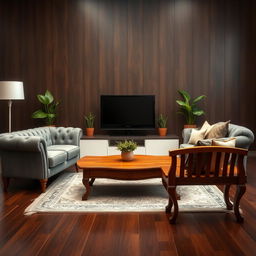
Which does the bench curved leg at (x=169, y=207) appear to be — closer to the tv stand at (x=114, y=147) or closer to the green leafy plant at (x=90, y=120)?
the tv stand at (x=114, y=147)

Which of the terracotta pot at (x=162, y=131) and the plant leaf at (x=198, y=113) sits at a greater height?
the plant leaf at (x=198, y=113)

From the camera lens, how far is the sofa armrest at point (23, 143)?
4090 millimetres

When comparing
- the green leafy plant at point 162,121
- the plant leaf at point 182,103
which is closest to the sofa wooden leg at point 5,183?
the green leafy plant at point 162,121

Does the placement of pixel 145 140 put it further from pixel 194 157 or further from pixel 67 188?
pixel 194 157

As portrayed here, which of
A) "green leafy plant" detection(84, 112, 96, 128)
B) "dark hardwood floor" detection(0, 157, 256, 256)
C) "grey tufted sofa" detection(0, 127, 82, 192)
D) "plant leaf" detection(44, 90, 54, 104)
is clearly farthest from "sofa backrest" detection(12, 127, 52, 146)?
"dark hardwood floor" detection(0, 157, 256, 256)

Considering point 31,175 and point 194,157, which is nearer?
point 194,157

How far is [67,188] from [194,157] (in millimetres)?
2085

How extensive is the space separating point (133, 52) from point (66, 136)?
246 centimetres

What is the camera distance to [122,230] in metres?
2.89

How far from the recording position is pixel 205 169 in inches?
120

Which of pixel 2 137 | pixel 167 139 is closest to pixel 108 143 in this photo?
pixel 167 139

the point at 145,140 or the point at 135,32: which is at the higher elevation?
the point at 135,32

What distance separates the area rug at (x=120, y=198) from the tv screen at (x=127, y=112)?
89.7 inches

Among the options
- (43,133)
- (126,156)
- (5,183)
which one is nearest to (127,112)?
(43,133)
